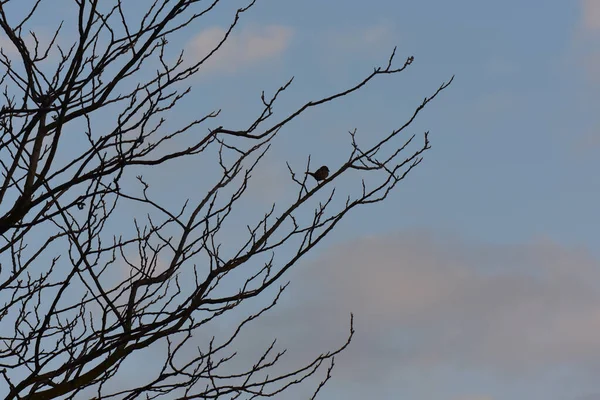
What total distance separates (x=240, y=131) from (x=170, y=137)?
1.19 ft

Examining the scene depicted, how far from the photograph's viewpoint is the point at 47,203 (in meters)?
3.80

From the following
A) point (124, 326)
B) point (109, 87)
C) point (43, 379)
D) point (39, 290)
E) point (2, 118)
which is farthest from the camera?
point (39, 290)

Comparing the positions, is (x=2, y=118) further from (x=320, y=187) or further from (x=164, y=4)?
(x=320, y=187)

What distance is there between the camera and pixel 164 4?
336 centimetres

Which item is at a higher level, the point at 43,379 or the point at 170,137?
the point at 170,137

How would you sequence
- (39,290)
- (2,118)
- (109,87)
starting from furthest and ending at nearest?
(39,290), (2,118), (109,87)

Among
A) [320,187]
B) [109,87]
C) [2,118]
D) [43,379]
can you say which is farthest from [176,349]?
[2,118]

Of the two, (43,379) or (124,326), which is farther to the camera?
(124,326)

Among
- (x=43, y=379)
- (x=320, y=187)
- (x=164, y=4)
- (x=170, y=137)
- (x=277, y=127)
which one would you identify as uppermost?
(x=164, y=4)

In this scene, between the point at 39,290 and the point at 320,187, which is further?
the point at 39,290

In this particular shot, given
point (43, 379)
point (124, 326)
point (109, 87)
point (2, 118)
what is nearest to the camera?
point (109, 87)

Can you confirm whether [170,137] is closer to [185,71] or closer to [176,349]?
[185,71]

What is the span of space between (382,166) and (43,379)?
1.85 meters

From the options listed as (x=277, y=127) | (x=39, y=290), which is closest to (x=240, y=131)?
(x=277, y=127)
